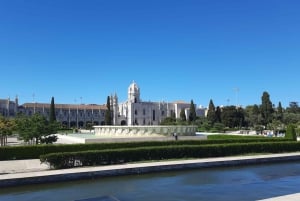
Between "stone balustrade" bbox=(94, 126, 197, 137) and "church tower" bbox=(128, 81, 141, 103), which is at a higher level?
"church tower" bbox=(128, 81, 141, 103)

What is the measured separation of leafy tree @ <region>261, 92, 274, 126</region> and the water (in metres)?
64.1

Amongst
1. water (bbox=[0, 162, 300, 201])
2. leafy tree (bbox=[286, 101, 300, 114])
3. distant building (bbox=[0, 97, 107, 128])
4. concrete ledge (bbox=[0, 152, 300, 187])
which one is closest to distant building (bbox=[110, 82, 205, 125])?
distant building (bbox=[0, 97, 107, 128])

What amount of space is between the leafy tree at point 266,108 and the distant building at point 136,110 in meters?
46.5

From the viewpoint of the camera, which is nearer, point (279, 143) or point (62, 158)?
point (62, 158)

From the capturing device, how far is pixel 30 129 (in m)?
27.3

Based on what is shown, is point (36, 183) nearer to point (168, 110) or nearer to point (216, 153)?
point (216, 153)

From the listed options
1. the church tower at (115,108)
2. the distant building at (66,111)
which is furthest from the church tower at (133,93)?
the distant building at (66,111)

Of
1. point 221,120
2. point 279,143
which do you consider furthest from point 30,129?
point 221,120

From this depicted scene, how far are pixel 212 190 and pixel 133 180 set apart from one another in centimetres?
346

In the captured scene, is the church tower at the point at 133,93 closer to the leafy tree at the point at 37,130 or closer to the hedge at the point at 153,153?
the leafy tree at the point at 37,130

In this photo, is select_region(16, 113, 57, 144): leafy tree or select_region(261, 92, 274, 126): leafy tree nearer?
select_region(16, 113, 57, 144): leafy tree

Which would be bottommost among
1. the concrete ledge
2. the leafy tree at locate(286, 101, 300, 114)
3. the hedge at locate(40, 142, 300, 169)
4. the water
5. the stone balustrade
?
the water

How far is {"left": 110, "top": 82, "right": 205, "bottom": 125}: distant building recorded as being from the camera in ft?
386

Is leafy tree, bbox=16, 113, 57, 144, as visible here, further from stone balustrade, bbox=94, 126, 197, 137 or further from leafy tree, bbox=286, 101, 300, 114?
leafy tree, bbox=286, 101, 300, 114
